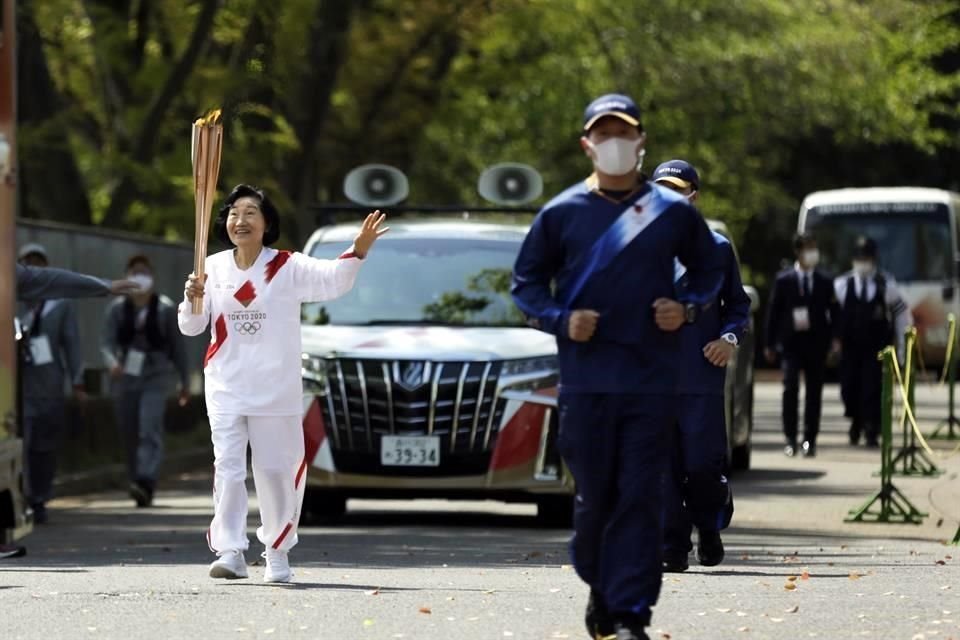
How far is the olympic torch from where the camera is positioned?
419 inches

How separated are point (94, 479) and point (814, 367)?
6.23 metres

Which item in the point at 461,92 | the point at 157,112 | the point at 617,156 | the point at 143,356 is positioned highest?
the point at 461,92

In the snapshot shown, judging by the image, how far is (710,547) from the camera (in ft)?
36.7

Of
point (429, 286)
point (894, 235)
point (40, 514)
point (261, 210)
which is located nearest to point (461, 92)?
point (894, 235)

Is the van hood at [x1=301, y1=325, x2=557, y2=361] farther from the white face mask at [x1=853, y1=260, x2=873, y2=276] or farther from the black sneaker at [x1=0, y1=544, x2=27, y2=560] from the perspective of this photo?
the white face mask at [x1=853, y1=260, x2=873, y2=276]

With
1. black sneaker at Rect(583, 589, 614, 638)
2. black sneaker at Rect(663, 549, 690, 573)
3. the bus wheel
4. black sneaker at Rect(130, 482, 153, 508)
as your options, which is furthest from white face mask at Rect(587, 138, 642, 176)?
black sneaker at Rect(130, 482, 153, 508)

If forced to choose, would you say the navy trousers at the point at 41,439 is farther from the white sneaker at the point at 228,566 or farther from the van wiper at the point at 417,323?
the white sneaker at the point at 228,566

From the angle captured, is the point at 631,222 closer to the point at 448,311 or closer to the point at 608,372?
the point at 608,372

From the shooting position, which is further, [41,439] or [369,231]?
[41,439]

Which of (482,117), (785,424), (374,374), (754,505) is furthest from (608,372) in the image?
(482,117)

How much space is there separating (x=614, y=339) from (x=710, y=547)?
3.45m

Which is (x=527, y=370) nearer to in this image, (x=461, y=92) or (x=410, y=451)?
(x=410, y=451)

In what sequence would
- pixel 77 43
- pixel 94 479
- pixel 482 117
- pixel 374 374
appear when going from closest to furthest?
pixel 374 374 < pixel 94 479 < pixel 77 43 < pixel 482 117

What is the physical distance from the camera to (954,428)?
26.0 metres
